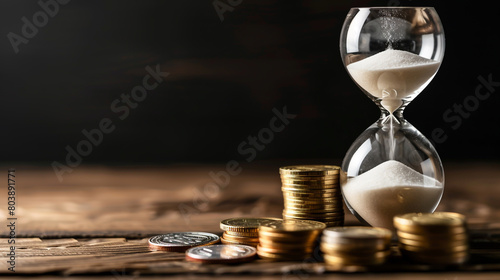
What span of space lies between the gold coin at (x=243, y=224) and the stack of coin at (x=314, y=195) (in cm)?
7

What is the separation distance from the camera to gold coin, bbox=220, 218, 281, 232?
1.21m

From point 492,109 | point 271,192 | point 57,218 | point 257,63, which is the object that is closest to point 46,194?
point 57,218

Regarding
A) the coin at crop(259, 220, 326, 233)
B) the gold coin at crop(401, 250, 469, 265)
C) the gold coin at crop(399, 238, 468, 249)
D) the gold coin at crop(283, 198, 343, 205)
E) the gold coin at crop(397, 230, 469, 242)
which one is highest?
the gold coin at crop(283, 198, 343, 205)

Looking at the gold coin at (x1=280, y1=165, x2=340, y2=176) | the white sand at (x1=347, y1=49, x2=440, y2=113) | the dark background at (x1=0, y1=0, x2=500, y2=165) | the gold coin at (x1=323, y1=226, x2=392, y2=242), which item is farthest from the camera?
the dark background at (x1=0, y1=0, x2=500, y2=165)

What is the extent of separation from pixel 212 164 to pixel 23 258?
134 cm

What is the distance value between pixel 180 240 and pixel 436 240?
0.51 meters

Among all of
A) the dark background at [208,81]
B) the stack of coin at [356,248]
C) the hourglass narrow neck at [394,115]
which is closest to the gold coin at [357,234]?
the stack of coin at [356,248]

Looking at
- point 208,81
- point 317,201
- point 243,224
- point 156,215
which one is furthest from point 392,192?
point 208,81

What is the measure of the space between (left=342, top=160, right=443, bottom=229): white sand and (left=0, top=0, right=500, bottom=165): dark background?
Answer: 3.77 feet

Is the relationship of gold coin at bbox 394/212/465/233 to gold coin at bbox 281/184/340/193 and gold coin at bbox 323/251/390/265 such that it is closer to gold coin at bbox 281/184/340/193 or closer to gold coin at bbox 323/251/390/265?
gold coin at bbox 323/251/390/265

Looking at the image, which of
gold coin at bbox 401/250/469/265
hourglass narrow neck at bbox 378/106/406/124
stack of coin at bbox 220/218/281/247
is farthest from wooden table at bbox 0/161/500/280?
hourglass narrow neck at bbox 378/106/406/124

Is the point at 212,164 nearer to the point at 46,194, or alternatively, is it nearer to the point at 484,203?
the point at 46,194

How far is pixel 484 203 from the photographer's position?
162 centimetres

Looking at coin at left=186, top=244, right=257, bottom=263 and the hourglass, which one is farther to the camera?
the hourglass
